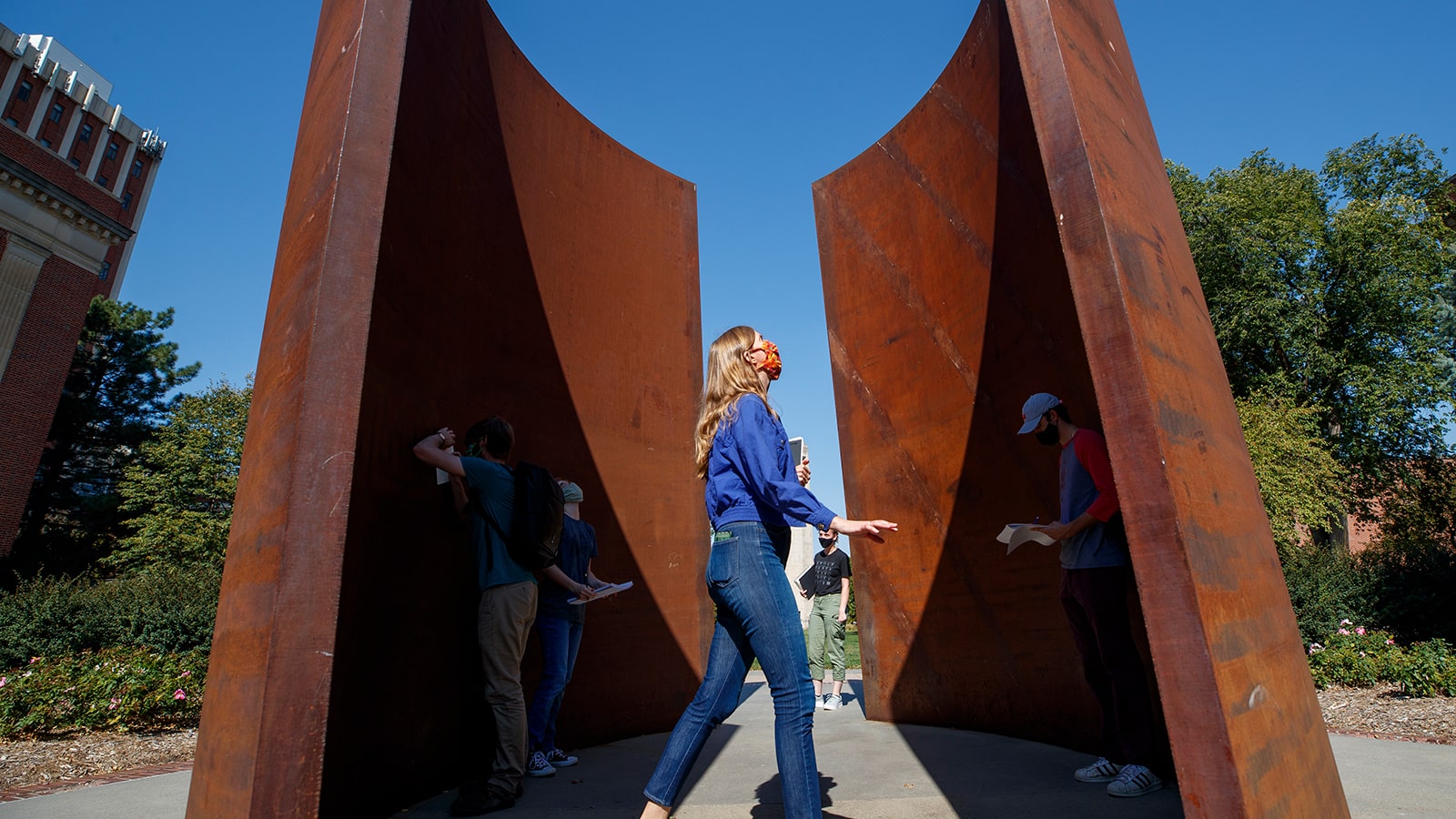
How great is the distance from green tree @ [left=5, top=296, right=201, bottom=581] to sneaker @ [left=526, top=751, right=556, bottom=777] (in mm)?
27597

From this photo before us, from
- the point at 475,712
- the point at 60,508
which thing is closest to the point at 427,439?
the point at 475,712

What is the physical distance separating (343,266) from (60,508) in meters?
Answer: 32.6

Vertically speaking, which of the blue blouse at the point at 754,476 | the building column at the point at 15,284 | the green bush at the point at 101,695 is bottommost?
the green bush at the point at 101,695

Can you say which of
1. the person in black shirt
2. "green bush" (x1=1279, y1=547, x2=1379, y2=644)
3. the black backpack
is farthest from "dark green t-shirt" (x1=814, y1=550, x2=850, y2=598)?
"green bush" (x1=1279, y1=547, x2=1379, y2=644)

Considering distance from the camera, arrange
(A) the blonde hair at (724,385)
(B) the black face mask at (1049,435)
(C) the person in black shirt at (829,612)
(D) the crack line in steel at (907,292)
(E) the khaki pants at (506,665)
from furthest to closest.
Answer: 1. (C) the person in black shirt at (829,612)
2. (D) the crack line in steel at (907,292)
3. (B) the black face mask at (1049,435)
4. (E) the khaki pants at (506,665)
5. (A) the blonde hair at (724,385)

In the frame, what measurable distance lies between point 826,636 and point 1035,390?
359 centimetres

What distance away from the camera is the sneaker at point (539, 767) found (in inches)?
145

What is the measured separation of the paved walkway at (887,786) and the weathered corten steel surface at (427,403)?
23.9 inches

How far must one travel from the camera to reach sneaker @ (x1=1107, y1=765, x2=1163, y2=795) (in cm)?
292

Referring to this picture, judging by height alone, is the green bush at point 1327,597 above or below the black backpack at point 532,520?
below

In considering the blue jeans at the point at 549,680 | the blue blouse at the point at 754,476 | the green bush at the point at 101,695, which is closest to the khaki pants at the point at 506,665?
the blue jeans at the point at 549,680

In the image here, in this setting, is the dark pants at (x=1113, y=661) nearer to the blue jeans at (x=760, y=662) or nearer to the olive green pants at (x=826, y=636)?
the blue jeans at (x=760, y=662)

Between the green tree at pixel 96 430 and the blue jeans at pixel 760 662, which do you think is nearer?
the blue jeans at pixel 760 662

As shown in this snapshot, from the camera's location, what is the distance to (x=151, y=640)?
9.17 m
